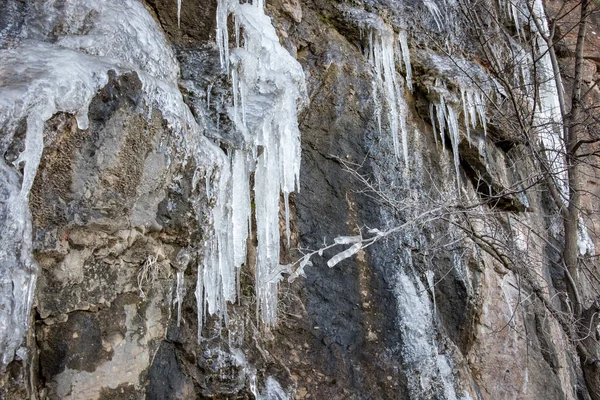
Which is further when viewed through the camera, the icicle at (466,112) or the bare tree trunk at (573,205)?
the icicle at (466,112)

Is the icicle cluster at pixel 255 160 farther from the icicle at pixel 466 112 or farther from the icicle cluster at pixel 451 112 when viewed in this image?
the icicle at pixel 466 112

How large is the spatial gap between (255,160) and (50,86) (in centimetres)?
167

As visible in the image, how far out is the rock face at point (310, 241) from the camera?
9.01ft

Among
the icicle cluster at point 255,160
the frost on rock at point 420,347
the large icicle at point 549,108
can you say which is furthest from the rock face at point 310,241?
the large icicle at point 549,108

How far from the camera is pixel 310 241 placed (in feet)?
15.0

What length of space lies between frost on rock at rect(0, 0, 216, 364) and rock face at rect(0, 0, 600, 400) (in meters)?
0.03

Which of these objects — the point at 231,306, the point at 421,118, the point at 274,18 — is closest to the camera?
the point at 231,306

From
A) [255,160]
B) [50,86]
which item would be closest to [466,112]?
[255,160]

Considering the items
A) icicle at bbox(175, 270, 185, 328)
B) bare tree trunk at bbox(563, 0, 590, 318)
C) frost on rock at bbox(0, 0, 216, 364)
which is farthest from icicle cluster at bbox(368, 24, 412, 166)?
icicle at bbox(175, 270, 185, 328)

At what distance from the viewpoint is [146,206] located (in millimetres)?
3055

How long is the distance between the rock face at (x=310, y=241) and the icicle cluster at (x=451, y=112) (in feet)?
0.11

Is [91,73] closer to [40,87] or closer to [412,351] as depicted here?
[40,87]

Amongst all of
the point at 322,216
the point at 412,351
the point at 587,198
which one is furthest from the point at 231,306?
the point at 587,198

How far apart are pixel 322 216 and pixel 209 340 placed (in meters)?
1.47
